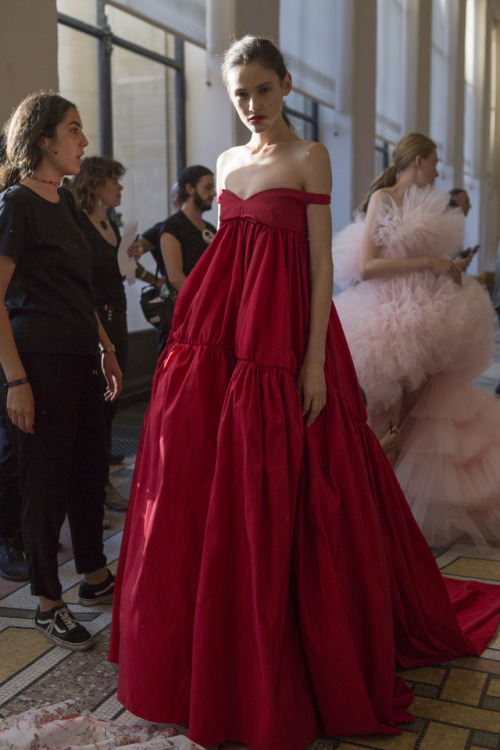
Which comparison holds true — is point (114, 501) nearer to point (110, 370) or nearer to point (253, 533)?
point (110, 370)

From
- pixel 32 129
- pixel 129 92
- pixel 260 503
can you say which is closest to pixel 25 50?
pixel 32 129

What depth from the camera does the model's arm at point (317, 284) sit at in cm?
179

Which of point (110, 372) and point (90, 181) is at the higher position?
point (90, 181)

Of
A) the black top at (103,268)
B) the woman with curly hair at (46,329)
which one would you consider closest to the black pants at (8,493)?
the woman with curly hair at (46,329)

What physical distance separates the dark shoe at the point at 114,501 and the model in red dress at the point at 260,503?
4.62 feet

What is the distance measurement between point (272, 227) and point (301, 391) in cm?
38

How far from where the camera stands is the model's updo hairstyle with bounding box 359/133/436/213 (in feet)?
10.2

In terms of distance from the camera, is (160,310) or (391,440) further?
(160,310)

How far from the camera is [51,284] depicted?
6.97 ft

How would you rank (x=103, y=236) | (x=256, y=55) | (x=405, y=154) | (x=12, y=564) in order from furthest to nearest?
(x=103, y=236), (x=405, y=154), (x=12, y=564), (x=256, y=55)

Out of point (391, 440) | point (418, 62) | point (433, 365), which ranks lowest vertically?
point (391, 440)

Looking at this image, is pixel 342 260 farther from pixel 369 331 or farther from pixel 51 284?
pixel 51 284

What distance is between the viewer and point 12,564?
8.72ft

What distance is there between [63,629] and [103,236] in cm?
162
